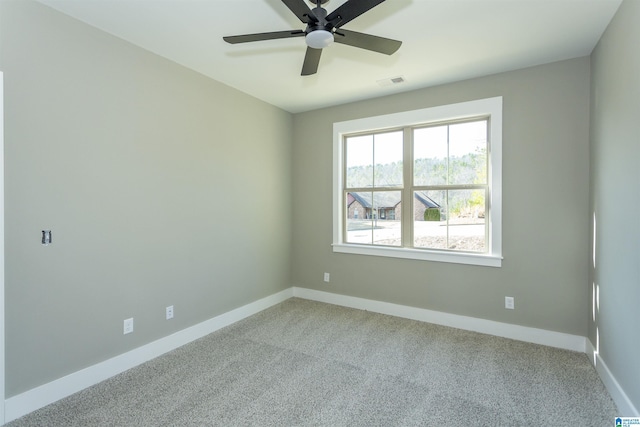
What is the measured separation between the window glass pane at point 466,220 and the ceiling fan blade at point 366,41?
2026mm

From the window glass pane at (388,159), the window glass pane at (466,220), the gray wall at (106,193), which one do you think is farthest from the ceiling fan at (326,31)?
the window glass pane at (466,220)

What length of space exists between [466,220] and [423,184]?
0.63m

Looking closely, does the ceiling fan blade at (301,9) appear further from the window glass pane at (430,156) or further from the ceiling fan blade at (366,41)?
the window glass pane at (430,156)

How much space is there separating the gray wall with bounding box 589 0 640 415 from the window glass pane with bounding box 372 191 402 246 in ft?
6.03

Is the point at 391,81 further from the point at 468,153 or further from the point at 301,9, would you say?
the point at 301,9

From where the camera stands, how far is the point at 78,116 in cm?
225

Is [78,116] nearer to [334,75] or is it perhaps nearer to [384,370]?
[334,75]

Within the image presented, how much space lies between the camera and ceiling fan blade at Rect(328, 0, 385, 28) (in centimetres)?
156

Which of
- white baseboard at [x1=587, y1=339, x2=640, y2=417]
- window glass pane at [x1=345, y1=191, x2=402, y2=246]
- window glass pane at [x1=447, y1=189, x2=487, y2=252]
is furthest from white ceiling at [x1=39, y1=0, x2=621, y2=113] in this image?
white baseboard at [x1=587, y1=339, x2=640, y2=417]

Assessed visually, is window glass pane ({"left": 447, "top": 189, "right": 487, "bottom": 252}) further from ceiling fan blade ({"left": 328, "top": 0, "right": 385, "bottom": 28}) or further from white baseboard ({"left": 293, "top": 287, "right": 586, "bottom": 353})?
ceiling fan blade ({"left": 328, "top": 0, "right": 385, "bottom": 28})

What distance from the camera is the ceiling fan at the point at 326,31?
160 centimetres

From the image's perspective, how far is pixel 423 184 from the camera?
3656 mm

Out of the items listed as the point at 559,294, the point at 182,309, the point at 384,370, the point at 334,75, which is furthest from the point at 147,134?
the point at 559,294

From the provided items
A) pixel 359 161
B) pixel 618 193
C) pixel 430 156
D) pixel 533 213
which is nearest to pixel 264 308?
pixel 359 161
